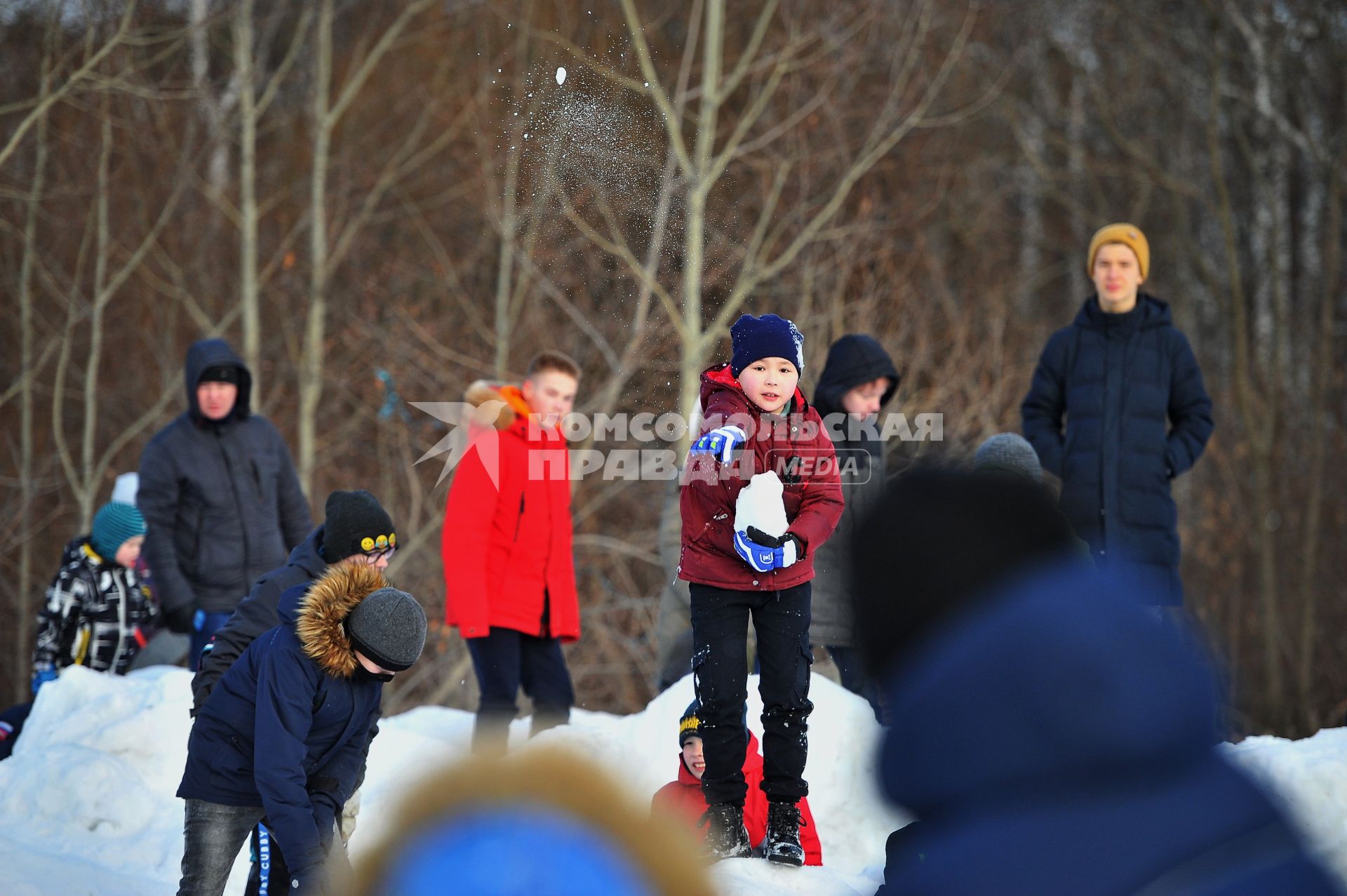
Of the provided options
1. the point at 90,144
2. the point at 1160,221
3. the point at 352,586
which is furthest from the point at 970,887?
the point at 1160,221

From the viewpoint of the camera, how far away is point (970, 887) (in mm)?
1633

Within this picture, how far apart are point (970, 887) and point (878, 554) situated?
0.46 meters

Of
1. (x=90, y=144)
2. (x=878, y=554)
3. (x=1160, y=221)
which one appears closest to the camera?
(x=878, y=554)

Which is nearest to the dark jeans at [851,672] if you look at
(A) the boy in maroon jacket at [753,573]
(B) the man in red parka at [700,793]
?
(B) the man in red parka at [700,793]

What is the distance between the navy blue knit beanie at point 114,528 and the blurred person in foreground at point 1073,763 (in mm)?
5527

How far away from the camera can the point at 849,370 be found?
5391 mm

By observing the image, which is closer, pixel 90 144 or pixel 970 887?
pixel 970 887

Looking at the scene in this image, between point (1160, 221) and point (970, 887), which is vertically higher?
point (1160, 221)

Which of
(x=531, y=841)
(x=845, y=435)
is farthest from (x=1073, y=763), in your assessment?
(x=845, y=435)

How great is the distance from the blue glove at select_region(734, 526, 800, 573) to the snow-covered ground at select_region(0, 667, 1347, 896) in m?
1.01

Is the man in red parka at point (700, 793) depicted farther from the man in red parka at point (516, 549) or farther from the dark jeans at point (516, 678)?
the man in red parka at point (516, 549)

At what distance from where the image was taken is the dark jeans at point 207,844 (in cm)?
359

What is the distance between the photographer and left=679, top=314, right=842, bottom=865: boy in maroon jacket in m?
3.77

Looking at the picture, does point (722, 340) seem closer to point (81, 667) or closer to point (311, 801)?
point (81, 667)
